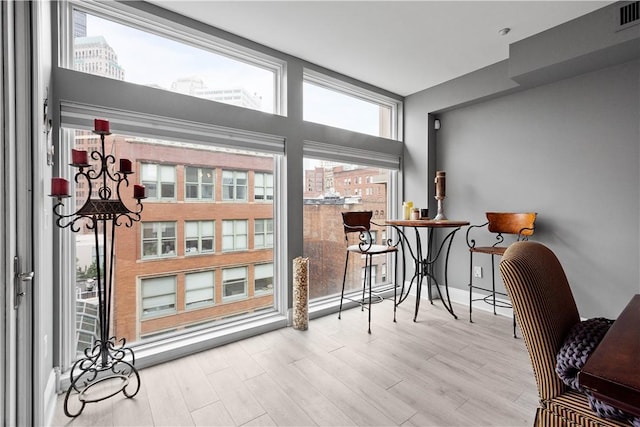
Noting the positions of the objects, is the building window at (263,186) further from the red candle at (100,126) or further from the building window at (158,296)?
the red candle at (100,126)

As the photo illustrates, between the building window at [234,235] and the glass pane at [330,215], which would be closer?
the building window at [234,235]

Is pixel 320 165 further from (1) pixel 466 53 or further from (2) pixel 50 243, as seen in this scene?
(2) pixel 50 243

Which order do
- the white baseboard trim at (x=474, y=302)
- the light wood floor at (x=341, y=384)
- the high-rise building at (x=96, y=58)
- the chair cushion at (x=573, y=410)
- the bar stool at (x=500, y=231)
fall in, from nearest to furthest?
the chair cushion at (x=573, y=410) → the light wood floor at (x=341, y=384) → the high-rise building at (x=96, y=58) → the bar stool at (x=500, y=231) → the white baseboard trim at (x=474, y=302)

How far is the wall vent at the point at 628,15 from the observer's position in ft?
6.85

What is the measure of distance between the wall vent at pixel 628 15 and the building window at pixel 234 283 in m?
3.42

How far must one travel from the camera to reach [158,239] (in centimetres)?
233

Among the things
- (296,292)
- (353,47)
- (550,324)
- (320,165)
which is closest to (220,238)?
(296,292)

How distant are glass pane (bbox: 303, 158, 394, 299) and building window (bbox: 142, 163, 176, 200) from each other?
1.25 meters

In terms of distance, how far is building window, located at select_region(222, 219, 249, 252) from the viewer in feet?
8.66

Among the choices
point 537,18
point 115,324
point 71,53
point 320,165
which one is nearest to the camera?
point 71,53

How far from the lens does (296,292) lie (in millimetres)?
2785

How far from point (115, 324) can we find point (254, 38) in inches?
99.3

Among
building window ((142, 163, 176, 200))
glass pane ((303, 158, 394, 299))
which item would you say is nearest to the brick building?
building window ((142, 163, 176, 200))

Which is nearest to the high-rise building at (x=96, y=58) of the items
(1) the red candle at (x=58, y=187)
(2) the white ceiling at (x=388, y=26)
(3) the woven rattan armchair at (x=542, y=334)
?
(2) the white ceiling at (x=388, y=26)
